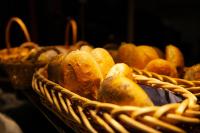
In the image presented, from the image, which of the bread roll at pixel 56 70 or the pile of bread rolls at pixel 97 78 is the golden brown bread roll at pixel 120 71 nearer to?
the pile of bread rolls at pixel 97 78

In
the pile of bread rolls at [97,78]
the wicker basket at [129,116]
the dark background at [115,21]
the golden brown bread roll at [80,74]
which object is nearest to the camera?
the wicker basket at [129,116]

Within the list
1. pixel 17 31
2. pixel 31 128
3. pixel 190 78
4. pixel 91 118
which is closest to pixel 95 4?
pixel 17 31

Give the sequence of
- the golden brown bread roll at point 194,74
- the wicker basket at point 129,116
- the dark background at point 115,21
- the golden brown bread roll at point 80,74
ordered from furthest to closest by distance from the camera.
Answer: the dark background at point 115,21, the golden brown bread roll at point 194,74, the golden brown bread roll at point 80,74, the wicker basket at point 129,116

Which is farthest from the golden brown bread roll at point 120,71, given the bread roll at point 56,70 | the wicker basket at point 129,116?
the bread roll at point 56,70

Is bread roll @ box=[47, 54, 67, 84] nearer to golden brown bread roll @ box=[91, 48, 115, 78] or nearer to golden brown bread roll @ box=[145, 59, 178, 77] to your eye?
golden brown bread roll @ box=[91, 48, 115, 78]

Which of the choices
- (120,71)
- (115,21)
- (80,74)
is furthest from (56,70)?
(115,21)

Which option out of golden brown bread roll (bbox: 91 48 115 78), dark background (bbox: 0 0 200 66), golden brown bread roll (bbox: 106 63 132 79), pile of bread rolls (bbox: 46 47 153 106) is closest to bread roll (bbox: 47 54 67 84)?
pile of bread rolls (bbox: 46 47 153 106)
